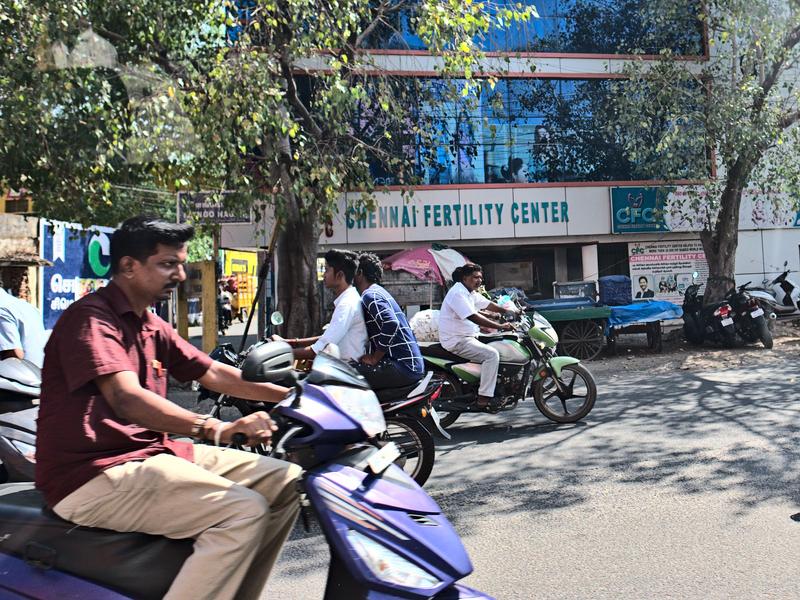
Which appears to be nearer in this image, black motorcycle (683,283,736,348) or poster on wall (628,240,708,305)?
black motorcycle (683,283,736,348)

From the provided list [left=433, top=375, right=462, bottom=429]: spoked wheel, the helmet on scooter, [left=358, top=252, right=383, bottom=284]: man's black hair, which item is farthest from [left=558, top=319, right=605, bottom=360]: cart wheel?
the helmet on scooter

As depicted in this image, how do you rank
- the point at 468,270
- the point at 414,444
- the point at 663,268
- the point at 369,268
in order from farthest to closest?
the point at 663,268 → the point at 468,270 → the point at 369,268 → the point at 414,444

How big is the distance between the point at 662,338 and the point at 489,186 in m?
6.58

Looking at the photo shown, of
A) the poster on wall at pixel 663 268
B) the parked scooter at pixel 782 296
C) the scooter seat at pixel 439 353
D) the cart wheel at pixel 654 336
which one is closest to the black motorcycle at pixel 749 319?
the cart wheel at pixel 654 336

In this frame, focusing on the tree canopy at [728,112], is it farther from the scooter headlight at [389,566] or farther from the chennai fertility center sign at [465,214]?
the scooter headlight at [389,566]

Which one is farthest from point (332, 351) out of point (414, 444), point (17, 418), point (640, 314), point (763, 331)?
point (763, 331)

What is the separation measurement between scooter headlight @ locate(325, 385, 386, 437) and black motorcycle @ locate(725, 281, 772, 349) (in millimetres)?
12141

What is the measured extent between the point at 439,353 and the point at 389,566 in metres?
4.86

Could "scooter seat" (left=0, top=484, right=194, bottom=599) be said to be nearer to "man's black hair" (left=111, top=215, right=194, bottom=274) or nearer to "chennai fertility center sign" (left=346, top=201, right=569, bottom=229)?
"man's black hair" (left=111, top=215, right=194, bottom=274)

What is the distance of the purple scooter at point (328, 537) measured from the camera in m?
1.94

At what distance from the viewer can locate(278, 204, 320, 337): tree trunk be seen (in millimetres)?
11062

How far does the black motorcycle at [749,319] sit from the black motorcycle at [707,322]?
0.17 meters

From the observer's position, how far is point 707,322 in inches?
523

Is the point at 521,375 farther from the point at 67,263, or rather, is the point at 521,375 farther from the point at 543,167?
the point at 543,167
